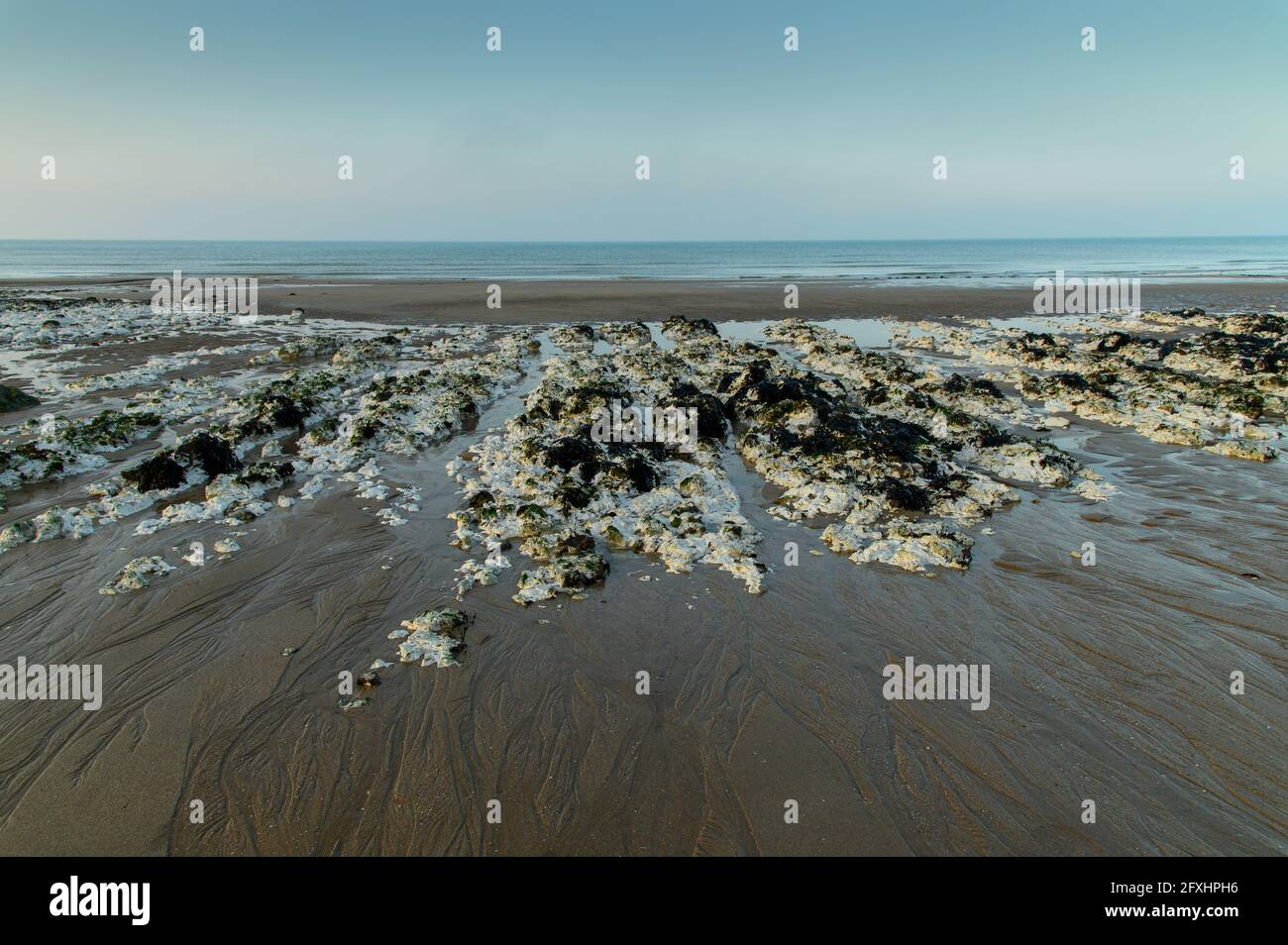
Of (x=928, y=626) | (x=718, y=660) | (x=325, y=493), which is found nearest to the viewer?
(x=718, y=660)

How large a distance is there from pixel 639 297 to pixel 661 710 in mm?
45263

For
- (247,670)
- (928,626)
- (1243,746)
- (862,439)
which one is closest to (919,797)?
(928,626)

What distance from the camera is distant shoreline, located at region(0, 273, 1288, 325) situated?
39.1m

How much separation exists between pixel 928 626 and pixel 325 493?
1030cm

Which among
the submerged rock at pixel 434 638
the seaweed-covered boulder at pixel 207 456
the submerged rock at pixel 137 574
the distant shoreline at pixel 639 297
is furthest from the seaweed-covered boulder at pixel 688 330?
the submerged rock at pixel 137 574

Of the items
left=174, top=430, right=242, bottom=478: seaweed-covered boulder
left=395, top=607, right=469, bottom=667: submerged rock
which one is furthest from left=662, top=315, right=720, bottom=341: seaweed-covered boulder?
left=395, top=607, right=469, bottom=667: submerged rock

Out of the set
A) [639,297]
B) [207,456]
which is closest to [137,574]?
[207,456]

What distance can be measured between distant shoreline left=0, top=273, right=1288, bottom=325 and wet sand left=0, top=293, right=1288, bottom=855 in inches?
1186

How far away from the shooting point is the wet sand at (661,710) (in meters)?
4.90

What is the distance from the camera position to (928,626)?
7461 mm

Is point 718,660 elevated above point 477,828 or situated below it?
above

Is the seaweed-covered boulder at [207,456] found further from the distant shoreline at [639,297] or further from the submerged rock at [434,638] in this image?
the distant shoreline at [639,297]

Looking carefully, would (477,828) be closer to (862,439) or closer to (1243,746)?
(1243,746)

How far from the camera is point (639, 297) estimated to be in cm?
4841
